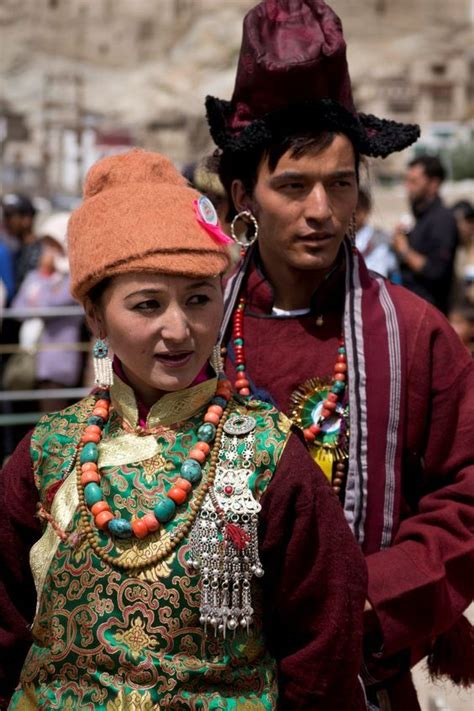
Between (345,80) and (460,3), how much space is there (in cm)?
2908

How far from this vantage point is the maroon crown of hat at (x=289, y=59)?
240cm

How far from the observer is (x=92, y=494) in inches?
76.4

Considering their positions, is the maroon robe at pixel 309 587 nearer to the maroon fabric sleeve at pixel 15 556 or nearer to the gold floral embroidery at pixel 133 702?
the gold floral embroidery at pixel 133 702

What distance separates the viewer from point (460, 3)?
29.6m

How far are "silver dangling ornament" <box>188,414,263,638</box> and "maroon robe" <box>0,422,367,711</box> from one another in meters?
0.04

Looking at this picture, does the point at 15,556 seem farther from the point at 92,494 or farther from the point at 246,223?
the point at 246,223

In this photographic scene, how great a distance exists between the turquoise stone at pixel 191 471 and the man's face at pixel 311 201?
0.70 meters

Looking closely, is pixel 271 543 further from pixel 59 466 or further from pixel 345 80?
pixel 345 80

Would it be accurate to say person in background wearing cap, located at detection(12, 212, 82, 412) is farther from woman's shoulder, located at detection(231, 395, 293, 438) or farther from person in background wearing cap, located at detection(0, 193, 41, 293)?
woman's shoulder, located at detection(231, 395, 293, 438)

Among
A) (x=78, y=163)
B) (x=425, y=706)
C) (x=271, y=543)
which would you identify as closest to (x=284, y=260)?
(x=271, y=543)

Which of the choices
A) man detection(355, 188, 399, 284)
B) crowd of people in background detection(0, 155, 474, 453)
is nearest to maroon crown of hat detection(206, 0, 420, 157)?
man detection(355, 188, 399, 284)

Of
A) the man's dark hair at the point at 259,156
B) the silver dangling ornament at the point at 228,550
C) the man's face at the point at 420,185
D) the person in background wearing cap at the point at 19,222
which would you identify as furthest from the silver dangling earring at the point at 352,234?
the person in background wearing cap at the point at 19,222

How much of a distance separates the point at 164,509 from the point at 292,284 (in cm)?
88

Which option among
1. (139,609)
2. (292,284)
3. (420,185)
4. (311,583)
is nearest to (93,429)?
(139,609)
